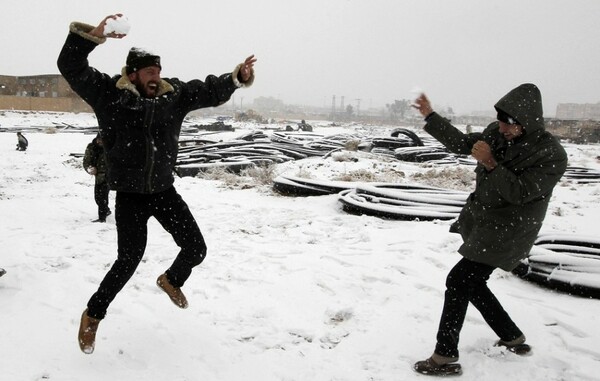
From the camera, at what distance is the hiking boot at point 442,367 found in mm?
2586

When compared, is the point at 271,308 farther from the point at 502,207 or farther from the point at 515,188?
the point at 515,188

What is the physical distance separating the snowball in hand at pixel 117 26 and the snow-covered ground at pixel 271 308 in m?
2.05

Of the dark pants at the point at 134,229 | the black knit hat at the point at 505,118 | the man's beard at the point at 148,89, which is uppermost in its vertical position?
the man's beard at the point at 148,89

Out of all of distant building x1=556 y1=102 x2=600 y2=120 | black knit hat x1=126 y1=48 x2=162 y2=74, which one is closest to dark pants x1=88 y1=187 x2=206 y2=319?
black knit hat x1=126 y1=48 x2=162 y2=74

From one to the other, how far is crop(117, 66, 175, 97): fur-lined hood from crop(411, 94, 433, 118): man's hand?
178 centimetres

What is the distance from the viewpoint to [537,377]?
260 cm

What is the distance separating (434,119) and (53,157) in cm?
1340

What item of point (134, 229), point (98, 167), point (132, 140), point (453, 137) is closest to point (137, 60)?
point (132, 140)

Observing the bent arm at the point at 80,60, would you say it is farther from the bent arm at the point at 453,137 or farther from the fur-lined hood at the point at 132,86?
the bent arm at the point at 453,137

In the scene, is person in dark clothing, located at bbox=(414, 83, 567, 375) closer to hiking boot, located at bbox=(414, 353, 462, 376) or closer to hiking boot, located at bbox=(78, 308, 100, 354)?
hiking boot, located at bbox=(414, 353, 462, 376)

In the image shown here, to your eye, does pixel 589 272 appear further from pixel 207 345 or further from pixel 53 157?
pixel 53 157

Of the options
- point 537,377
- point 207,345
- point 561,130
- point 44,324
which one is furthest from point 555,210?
point 561,130

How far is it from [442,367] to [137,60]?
282cm

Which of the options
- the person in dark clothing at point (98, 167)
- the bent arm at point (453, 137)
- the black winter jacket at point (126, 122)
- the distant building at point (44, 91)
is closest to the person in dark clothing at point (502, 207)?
the bent arm at point (453, 137)
